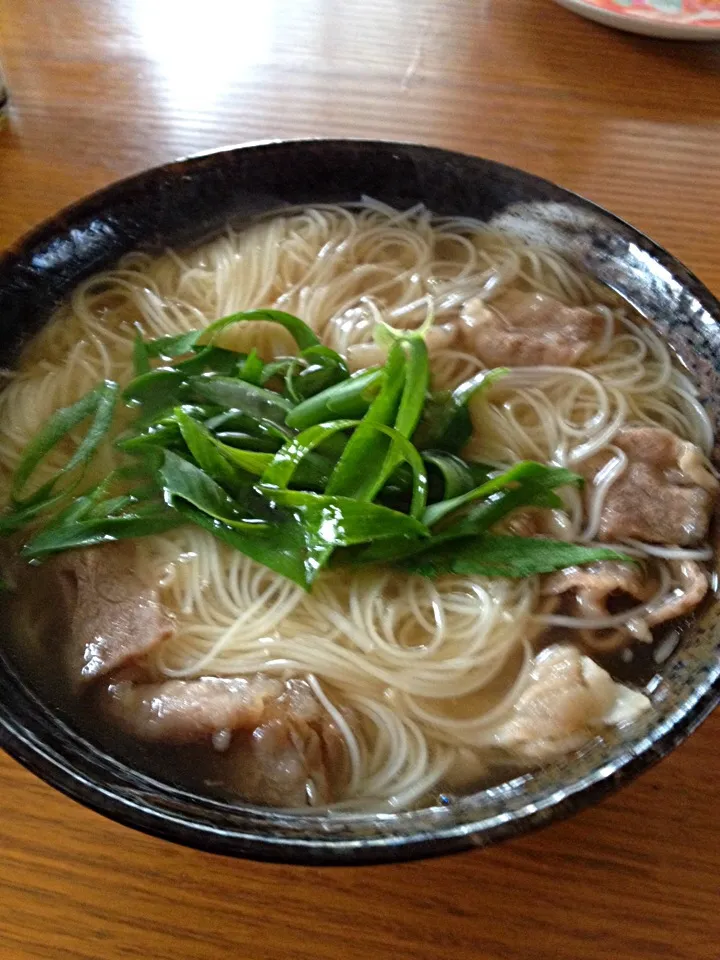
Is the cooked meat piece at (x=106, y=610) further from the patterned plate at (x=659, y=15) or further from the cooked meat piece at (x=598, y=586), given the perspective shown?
the patterned plate at (x=659, y=15)

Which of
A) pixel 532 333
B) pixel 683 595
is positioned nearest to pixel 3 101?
pixel 532 333

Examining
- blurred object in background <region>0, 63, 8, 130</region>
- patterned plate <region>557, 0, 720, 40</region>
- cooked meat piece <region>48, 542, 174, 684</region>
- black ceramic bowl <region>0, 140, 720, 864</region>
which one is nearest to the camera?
black ceramic bowl <region>0, 140, 720, 864</region>

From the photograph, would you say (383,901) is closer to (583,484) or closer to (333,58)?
(583,484)

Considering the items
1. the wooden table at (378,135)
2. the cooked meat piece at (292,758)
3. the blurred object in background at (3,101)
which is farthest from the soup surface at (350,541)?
the blurred object in background at (3,101)

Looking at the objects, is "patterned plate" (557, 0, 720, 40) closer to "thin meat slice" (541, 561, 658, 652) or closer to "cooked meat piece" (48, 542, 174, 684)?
"thin meat slice" (541, 561, 658, 652)

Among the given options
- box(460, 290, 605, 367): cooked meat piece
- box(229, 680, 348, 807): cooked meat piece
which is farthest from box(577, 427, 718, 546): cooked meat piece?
box(229, 680, 348, 807): cooked meat piece

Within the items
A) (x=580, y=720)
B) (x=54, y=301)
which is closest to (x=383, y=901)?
(x=580, y=720)
